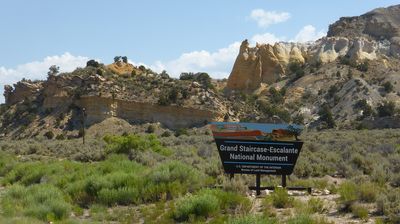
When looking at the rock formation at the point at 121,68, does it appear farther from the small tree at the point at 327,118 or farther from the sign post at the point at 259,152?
the sign post at the point at 259,152

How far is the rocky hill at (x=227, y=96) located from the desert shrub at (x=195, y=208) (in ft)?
173

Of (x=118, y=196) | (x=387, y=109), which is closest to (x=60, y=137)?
(x=387, y=109)

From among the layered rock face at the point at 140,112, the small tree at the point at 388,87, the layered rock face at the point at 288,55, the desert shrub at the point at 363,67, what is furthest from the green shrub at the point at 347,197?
the layered rock face at the point at 288,55

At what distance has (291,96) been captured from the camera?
90.1 meters

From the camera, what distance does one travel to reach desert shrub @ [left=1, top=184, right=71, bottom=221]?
1273 centimetres

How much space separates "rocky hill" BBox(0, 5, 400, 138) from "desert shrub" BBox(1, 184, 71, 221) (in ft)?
159

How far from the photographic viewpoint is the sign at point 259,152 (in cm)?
1587

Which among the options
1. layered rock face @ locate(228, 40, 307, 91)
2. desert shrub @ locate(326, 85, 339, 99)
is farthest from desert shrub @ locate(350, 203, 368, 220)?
layered rock face @ locate(228, 40, 307, 91)

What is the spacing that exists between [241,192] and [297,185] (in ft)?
9.42

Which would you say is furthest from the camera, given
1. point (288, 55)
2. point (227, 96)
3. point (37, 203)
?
point (288, 55)

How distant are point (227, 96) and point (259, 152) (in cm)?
7053

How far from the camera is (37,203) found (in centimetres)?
1400

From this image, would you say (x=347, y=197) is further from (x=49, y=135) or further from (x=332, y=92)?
(x=332, y=92)

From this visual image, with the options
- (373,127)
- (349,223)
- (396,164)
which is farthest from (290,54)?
(349,223)
